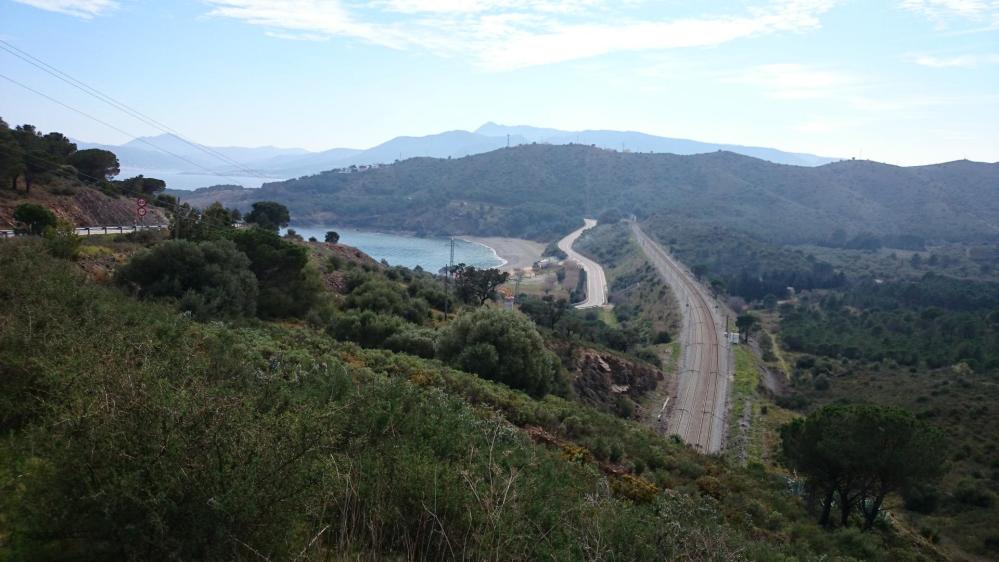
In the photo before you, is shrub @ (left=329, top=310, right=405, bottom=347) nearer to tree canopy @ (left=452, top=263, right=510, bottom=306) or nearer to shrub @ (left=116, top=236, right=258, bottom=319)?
shrub @ (left=116, top=236, right=258, bottom=319)

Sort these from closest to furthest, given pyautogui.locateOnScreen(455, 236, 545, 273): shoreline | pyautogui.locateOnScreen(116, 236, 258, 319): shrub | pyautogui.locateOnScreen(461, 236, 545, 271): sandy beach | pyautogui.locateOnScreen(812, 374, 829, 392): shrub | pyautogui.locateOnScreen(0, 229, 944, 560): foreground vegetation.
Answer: pyautogui.locateOnScreen(0, 229, 944, 560): foreground vegetation < pyautogui.locateOnScreen(116, 236, 258, 319): shrub < pyautogui.locateOnScreen(812, 374, 829, 392): shrub < pyautogui.locateOnScreen(455, 236, 545, 273): shoreline < pyautogui.locateOnScreen(461, 236, 545, 271): sandy beach

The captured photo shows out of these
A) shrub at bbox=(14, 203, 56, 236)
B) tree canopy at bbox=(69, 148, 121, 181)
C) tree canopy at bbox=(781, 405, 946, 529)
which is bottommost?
tree canopy at bbox=(781, 405, 946, 529)

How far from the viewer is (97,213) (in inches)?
1215

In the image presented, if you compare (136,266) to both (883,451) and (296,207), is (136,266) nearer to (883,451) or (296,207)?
(883,451)

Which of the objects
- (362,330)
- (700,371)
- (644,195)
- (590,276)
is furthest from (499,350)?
(644,195)

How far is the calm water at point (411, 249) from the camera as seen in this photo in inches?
3947

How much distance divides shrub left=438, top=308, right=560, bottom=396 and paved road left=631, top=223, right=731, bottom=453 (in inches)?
392

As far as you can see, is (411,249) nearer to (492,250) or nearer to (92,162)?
(492,250)

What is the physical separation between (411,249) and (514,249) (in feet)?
67.7

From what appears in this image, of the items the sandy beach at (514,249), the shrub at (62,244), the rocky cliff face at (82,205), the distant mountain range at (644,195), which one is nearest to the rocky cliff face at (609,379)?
the shrub at (62,244)

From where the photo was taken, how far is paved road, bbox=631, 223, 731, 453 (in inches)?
1244

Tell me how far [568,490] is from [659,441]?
1142 centimetres

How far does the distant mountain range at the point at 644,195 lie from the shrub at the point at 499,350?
337ft

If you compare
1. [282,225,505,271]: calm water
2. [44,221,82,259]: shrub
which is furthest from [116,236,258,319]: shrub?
[282,225,505,271]: calm water
